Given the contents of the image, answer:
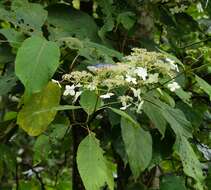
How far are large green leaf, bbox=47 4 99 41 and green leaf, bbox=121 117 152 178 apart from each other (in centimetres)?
35

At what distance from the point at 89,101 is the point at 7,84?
0.29 metres

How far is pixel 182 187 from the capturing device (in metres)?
1.55

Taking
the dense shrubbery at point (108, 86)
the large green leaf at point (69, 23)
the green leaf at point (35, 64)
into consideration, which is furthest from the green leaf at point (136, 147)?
the large green leaf at point (69, 23)

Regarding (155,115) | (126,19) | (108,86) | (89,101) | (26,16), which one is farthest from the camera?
(126,19)

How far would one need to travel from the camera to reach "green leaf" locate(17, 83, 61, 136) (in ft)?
4.12

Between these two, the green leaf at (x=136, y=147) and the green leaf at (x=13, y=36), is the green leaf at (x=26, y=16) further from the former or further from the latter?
the green leaf at (x=136, y=147)

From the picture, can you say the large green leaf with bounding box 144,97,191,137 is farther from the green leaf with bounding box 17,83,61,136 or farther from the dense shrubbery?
the green leaf with bounding box 17,83,61,136

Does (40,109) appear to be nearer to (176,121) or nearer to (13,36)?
(13,36)

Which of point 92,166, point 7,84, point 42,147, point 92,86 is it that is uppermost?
point 92,86

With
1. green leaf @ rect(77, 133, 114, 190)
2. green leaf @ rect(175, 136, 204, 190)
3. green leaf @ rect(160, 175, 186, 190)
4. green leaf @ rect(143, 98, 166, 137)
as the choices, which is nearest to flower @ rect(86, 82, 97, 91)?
green leaf @ rect(77, 133, 114, 190)

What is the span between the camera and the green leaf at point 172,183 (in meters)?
1.55

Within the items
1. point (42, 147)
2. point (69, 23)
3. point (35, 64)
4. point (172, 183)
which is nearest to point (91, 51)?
point (69, 23)

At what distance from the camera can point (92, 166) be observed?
3.54 feet

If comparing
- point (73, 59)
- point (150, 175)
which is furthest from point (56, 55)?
point (150, 175)
